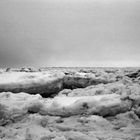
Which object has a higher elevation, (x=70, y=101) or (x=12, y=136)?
(x=70, y=101)

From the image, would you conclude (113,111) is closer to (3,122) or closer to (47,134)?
(47,134)

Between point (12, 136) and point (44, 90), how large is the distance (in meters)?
2.73

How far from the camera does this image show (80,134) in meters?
2.72

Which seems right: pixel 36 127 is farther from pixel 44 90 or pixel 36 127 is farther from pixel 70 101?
pixel 44 90

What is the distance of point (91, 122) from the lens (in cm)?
311

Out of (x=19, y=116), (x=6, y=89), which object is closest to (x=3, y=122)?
(x=19, y=116)

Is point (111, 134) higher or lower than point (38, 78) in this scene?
lower

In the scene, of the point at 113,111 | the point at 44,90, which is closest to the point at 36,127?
the point at 113,111

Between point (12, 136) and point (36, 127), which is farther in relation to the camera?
point (36, 127)

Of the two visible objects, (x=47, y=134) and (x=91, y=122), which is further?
(x=91, y=122)

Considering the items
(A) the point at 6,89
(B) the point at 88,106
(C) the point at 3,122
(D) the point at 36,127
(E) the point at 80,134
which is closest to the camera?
(E) the point at 80,134

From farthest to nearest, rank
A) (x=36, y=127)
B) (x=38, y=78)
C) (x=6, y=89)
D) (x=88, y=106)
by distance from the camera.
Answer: (x=38, y=78), (x=6, y=89), (x=88, y=106), (x=36, y=127)

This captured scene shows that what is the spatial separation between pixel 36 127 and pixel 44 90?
2.49 m

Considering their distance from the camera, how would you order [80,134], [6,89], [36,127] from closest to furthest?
[80,134] → [36,127] → [6,89]
